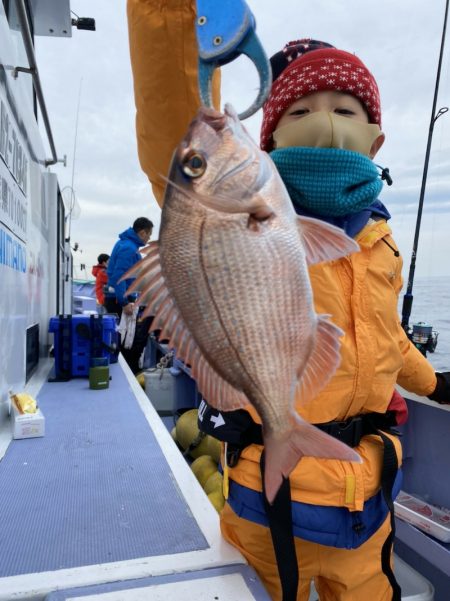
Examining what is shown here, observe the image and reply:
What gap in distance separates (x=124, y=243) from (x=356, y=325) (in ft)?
13.8

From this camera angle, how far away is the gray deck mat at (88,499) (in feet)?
4.88

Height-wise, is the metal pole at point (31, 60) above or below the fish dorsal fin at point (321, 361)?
above

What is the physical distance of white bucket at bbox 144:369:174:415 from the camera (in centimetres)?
531

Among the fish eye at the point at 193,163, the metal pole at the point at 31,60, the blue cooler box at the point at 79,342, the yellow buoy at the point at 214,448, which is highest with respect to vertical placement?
the metal pole at the point at 31,60

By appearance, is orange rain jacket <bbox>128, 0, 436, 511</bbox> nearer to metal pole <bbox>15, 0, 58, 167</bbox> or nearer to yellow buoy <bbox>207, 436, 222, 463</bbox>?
metal pole <bbox>15, 0, 58, 167</bbox>

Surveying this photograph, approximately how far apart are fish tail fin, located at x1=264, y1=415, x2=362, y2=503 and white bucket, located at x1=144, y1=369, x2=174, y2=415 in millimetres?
4531

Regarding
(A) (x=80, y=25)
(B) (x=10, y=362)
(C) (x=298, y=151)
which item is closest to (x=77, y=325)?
(B) (x=10, y=362)

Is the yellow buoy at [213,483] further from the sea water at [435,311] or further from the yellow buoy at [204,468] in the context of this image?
the sea water at [435,311]

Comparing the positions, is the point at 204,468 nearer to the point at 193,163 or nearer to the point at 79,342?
the point at 79,342

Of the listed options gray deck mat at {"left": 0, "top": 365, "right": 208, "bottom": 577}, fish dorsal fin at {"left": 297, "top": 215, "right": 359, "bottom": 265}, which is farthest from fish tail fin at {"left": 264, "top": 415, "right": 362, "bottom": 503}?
gray deck mat at {"left": 0, "top": 365, "right": 208, "bottom": 577}

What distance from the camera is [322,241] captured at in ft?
2.79

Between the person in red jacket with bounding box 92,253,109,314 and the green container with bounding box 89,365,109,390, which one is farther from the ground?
the person in red jacket with bounding box 92,253,109,314

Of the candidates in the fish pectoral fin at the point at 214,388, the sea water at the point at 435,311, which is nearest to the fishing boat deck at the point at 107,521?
the fish pectoral fin at the point at 214,388

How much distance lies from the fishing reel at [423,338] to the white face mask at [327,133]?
3502 millimetres
